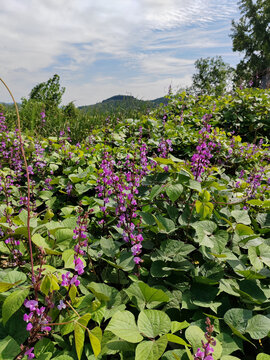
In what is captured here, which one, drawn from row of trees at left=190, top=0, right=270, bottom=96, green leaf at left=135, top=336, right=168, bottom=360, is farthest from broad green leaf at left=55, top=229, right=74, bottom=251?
row of trees at left=190, top=0, right=270, bottom=96

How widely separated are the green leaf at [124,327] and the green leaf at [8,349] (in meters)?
0.42

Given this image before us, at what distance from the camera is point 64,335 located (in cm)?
148

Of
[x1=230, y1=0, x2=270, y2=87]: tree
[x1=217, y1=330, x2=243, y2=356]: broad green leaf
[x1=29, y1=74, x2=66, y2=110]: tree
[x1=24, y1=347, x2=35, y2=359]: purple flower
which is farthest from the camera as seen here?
[x1=230, y1=0, x2=270, y2=87]: tree

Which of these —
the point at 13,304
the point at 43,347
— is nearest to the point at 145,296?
the point at 43,347

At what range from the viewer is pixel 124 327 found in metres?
1.31

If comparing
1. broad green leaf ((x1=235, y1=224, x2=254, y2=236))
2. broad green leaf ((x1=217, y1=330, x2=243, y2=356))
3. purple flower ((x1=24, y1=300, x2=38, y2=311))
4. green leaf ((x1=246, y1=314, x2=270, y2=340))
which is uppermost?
purple flower ((x1=24, y1=300, x2=38, y2=311))

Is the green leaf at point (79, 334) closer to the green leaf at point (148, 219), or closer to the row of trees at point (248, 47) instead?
the green leaf at point (148, 219)

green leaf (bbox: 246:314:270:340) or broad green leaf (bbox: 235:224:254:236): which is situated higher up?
broad green leaf (bbox: 235:224:254:236)

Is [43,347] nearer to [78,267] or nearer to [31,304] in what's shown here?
[31,304]

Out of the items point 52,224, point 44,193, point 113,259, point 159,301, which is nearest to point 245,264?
point 159,301

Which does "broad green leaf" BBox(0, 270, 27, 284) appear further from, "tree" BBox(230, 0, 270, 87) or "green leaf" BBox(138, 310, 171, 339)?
"tree" BBox(230, 0, 270, 87)

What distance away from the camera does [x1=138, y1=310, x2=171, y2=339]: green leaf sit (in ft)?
4.29

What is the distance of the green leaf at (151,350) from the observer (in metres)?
1.19

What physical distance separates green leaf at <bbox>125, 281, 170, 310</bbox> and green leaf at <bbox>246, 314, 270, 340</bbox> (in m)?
0.45
